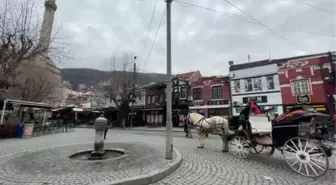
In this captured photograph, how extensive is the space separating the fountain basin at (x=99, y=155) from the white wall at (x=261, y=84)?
1941 centimetres

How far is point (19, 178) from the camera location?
4344mm

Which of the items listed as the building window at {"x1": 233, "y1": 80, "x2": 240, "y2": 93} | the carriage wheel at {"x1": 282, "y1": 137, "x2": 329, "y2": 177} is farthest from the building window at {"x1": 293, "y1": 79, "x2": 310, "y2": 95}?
the carriage wheel at {"x1": 282, "y1": 137, "x2": 329, "y2": 177}

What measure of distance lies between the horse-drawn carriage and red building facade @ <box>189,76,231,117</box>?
18495 mm

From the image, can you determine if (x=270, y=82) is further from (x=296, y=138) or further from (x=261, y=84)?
(x=296, y=138)

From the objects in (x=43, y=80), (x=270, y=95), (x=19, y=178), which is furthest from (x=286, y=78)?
(x=43, y=80)

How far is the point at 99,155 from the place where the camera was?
6715 mm

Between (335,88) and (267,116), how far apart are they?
1739 centimetres

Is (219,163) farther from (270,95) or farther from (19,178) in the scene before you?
(270,95)

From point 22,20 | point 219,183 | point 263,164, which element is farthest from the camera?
point 22,20

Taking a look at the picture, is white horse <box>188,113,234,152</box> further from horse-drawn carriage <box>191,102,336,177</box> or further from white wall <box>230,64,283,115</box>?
white wall <box>230,64,283,115</box>

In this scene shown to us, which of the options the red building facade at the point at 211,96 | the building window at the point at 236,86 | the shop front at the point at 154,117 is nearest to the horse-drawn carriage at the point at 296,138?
the building window at the point at 236,86

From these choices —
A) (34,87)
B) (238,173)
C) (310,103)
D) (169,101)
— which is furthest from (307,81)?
(34,87)

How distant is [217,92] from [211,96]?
105cm

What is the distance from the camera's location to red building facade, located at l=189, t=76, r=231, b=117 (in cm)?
2477
